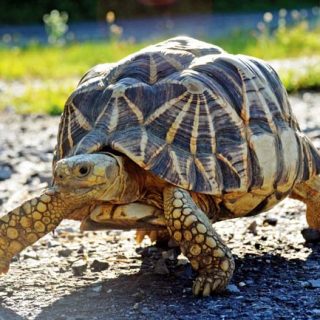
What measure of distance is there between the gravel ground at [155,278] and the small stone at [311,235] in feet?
0.18

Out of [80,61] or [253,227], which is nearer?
[253,227]

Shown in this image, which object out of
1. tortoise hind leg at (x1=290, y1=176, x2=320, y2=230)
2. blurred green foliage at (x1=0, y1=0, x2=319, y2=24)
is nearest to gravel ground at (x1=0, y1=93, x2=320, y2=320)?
tortoise hind leg at (x1=290, y1=176, x2=320, y2=230)

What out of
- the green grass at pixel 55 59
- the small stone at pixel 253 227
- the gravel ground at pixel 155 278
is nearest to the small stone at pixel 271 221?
the gravel ground at pixel 155 278

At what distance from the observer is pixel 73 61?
44.6 feet

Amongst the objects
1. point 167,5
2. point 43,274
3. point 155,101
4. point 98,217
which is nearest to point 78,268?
point 43,274

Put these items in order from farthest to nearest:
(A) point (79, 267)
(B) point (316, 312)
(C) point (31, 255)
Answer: (C) point (31, 255) < (A) point (79, 267) < (B) point (316, 312)

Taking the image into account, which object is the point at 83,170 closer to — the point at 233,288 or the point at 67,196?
the point at 67,196

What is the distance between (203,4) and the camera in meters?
25.2

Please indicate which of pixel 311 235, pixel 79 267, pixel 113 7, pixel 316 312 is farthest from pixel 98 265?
pixel 113 7

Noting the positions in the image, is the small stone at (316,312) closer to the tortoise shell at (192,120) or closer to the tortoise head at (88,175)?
the tortoise shell at (192,120)

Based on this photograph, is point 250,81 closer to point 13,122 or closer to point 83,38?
point 13,122

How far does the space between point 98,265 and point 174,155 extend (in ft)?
2.63

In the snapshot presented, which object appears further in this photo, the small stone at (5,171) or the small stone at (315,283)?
the small stone at (5,171)

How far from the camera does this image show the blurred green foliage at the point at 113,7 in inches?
933
